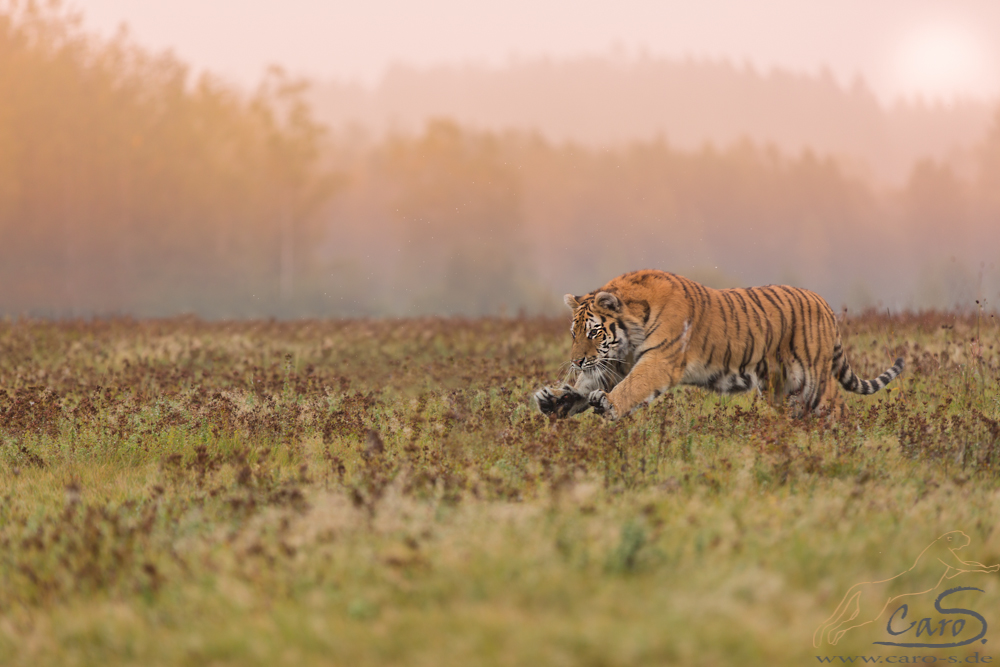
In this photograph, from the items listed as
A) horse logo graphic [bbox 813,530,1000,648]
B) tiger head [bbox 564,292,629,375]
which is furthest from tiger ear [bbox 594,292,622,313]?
horse logo graphic [bbox 813,530,1000,648]

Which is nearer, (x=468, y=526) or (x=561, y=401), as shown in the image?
(x=468, y=526)

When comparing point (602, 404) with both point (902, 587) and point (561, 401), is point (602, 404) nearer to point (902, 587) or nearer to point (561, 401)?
point (561, 401)

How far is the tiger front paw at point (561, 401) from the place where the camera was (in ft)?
23.8

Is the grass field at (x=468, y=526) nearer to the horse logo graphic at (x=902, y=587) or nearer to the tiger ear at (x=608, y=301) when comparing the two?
the horse logo graphic at (x=902, y=587)

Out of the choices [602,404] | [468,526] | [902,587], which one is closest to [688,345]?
[602,404]

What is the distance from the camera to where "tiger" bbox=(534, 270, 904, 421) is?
695 centimetres

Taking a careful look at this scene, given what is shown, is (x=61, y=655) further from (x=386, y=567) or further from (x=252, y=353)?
(x=252, y=353)

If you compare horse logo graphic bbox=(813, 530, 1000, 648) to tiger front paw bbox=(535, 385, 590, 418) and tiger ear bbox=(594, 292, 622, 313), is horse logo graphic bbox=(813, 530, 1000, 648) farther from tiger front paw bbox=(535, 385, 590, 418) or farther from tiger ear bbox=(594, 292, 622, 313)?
tiger front paw bbox=(535, 385, 590, 418)

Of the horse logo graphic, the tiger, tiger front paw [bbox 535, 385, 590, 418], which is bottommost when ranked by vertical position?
the horse logo graphic

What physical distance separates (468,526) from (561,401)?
3.26 m

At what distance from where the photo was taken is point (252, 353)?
13914mm

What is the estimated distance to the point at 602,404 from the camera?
6.75 m

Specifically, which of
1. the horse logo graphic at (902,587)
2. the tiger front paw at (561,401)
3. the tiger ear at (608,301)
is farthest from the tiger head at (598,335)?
the horse logo graphic at (902,587)

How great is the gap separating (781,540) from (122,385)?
855cm
